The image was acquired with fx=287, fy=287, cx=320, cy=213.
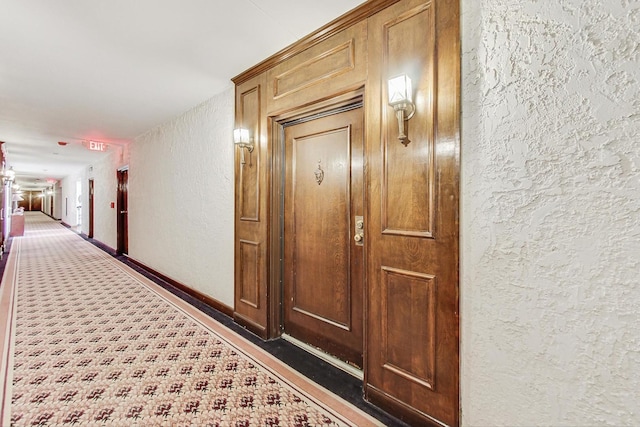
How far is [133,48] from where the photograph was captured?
252 centimetres

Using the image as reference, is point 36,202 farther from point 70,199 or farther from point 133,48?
point 133,48

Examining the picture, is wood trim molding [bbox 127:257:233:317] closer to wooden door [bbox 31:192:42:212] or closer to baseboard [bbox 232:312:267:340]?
baseboard [bbox 232:312:267:340]

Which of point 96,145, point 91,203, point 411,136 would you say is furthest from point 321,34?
point 91,203

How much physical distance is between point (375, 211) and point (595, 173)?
105cm

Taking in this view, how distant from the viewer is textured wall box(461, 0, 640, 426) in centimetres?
112

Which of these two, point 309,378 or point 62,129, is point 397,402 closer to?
point 309,378

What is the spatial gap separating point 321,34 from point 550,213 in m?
1.96

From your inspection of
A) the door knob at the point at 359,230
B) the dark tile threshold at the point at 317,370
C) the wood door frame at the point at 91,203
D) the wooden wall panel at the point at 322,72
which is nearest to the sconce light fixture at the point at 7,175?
the wood door frame at the point at 91,203

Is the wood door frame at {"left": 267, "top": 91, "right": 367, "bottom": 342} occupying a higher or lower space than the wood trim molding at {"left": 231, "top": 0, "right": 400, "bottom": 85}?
lower

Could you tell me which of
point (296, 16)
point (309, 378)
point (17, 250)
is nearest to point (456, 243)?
point (309, 378)

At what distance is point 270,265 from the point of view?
108 inches

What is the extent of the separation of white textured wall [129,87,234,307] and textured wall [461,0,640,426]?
102 inches

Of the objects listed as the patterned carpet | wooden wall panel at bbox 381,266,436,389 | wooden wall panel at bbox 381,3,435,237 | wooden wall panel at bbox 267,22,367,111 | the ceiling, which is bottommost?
the patterned carpet

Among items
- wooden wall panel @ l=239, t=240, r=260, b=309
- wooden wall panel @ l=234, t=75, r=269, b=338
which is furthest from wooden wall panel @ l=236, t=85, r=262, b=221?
wooden wall panel @ l=239, t=240, r=260, b=309
